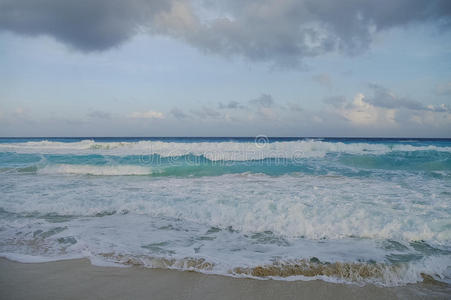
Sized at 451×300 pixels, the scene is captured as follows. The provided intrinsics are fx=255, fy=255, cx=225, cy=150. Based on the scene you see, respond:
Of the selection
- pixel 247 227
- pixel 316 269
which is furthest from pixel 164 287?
pixel 247 227

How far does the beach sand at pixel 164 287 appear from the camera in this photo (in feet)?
8.95

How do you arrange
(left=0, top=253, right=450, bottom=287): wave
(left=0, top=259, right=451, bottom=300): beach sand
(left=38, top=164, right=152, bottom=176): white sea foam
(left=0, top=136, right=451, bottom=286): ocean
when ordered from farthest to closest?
(left=38, top=164, right=152, bottom=176): white sea foam → (left=0, top=136, right=451, bottom=286): ocean → (left=0, top=253, right=450, bottom=287): wave → (left=0, top=259, right=451, bottom=300): beach sand

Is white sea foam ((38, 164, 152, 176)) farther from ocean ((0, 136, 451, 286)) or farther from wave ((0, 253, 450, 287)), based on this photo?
wave ((0, 253, 450, 287))

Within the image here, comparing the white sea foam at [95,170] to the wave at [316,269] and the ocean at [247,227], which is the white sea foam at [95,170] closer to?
the ocean at [247,227]

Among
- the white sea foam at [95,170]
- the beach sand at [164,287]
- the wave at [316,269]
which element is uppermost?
the white sea foam at [95,170]

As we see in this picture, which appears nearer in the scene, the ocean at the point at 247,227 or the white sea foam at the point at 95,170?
the ocean at the point at 247,227

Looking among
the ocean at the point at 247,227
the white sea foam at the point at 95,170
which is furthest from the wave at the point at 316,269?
the white sea foam at the point at 95,170

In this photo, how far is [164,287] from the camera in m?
2.88

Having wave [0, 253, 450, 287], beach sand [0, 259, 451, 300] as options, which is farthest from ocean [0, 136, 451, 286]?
beach sand [0, 259, 451, 300]

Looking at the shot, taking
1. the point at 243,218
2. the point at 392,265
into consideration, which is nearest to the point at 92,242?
the point at 243,218

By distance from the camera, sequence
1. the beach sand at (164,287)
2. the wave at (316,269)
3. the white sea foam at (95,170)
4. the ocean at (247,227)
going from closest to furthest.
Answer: the beach sand at (164,287)
the wave at (316,269)
the ocean at (247,227)
the white sea foam at (95,170)

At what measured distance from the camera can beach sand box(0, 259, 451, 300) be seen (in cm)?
273

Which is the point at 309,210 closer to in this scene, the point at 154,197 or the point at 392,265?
the point at 392,265

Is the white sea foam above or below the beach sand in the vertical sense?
above
